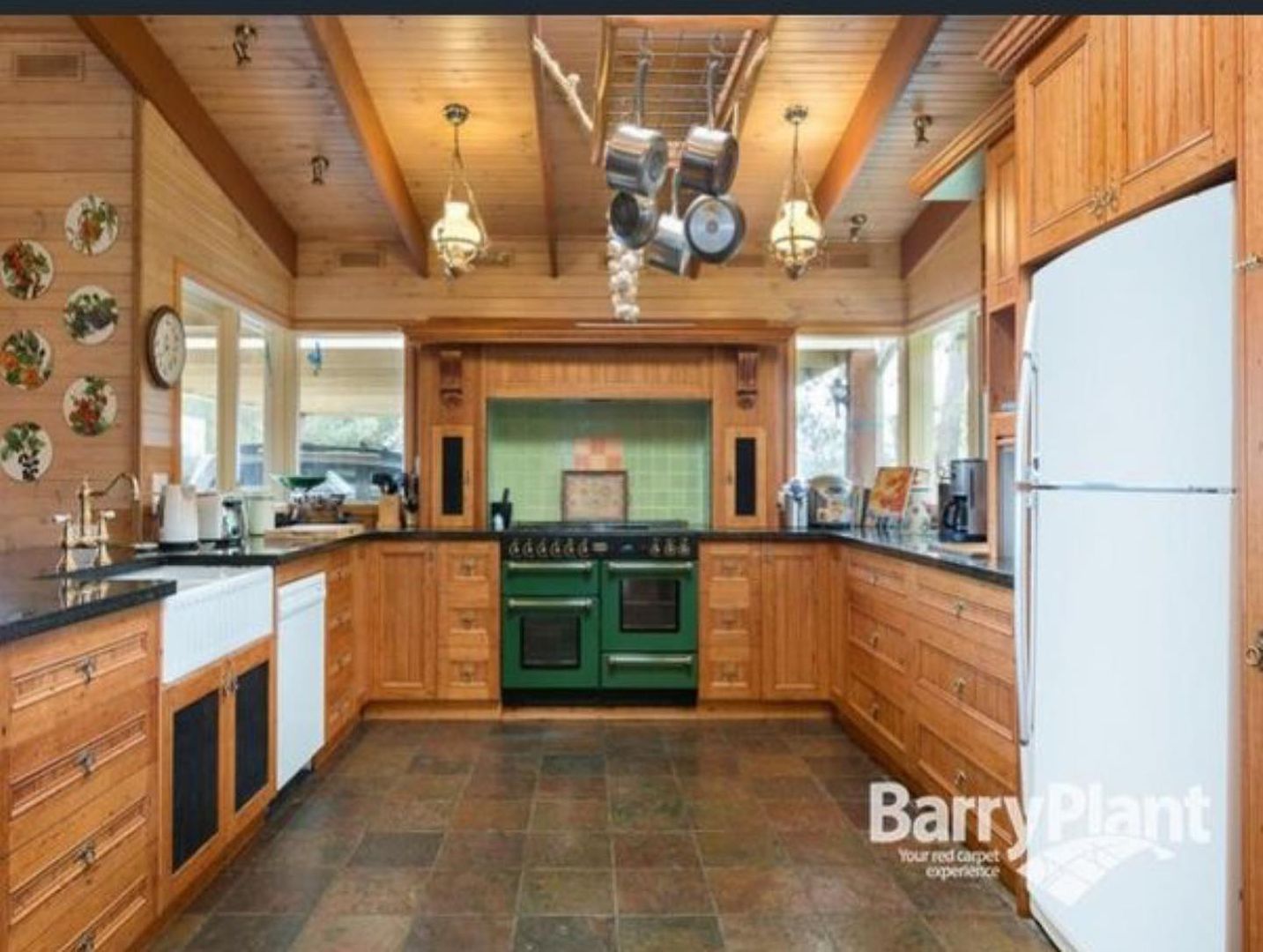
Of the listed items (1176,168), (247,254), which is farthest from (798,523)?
(247,254)

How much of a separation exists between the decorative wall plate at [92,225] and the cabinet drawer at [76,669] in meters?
2.04

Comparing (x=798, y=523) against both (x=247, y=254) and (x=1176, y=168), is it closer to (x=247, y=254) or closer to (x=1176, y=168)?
(x=1176, y=168)

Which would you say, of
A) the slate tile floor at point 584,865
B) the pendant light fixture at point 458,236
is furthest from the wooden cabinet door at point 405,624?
Answer: the pendant light fixture at point 458,236

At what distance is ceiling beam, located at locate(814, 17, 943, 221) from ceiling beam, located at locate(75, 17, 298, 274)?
3.11 metres

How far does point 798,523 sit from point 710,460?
68cm

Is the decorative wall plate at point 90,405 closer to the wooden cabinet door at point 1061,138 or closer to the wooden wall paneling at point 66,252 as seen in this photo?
the wooden wall paneling at point 66,252

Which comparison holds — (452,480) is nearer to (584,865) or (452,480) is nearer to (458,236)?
(458,236)

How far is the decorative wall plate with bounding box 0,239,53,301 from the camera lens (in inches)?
129

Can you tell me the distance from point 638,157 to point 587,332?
206cm

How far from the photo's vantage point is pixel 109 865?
1.89 m

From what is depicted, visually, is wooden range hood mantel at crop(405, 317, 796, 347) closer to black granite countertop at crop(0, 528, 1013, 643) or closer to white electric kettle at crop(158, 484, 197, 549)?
black granite countertop at crop(0, 528, 1013, 643)

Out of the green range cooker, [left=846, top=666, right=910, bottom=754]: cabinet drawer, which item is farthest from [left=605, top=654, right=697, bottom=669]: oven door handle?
[left=846, top=666, right=910, bottom=754]: cabinet drawer

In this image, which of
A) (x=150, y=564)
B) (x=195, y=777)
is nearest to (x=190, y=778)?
(x=195, y=777)

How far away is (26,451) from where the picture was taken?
3291 mm
